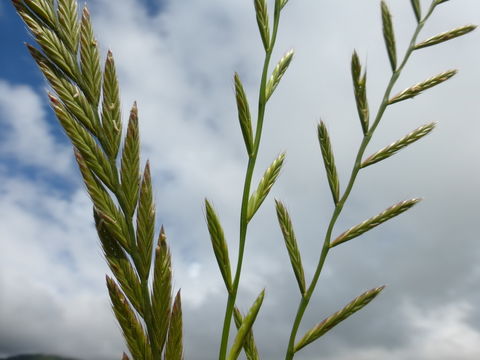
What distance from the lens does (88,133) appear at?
1.23m

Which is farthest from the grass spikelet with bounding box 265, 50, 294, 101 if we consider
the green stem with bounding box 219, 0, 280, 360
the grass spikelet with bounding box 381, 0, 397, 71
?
the grass spikelet with bounding box 381, 0, 397, 71

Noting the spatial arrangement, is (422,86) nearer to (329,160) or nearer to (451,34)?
(451,34)

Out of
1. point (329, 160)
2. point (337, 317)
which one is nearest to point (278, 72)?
point (329, 160)

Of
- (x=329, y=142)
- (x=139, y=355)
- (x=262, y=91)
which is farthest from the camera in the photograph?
(x=329, y=142)

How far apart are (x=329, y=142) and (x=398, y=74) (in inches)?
11.6

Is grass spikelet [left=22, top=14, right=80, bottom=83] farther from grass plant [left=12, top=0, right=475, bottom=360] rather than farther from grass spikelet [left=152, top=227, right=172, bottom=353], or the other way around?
grass spikelet [left=152, top=227, right=172, bottom=353]

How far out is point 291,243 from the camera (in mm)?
1462

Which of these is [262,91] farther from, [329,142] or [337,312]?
[337,312]

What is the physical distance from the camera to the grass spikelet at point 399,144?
1.51m

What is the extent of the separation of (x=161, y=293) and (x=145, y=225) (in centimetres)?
15

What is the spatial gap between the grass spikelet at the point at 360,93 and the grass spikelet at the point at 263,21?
0.27 m

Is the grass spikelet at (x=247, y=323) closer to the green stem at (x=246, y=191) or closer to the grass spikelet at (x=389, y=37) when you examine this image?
the green stem at (x=246, y=191)

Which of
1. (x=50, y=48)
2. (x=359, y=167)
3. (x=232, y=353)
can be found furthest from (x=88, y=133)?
(x=359, y=167)

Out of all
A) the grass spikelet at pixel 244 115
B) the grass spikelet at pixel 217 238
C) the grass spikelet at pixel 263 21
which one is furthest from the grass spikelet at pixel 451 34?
the grass spikelet at pixel 217 238
